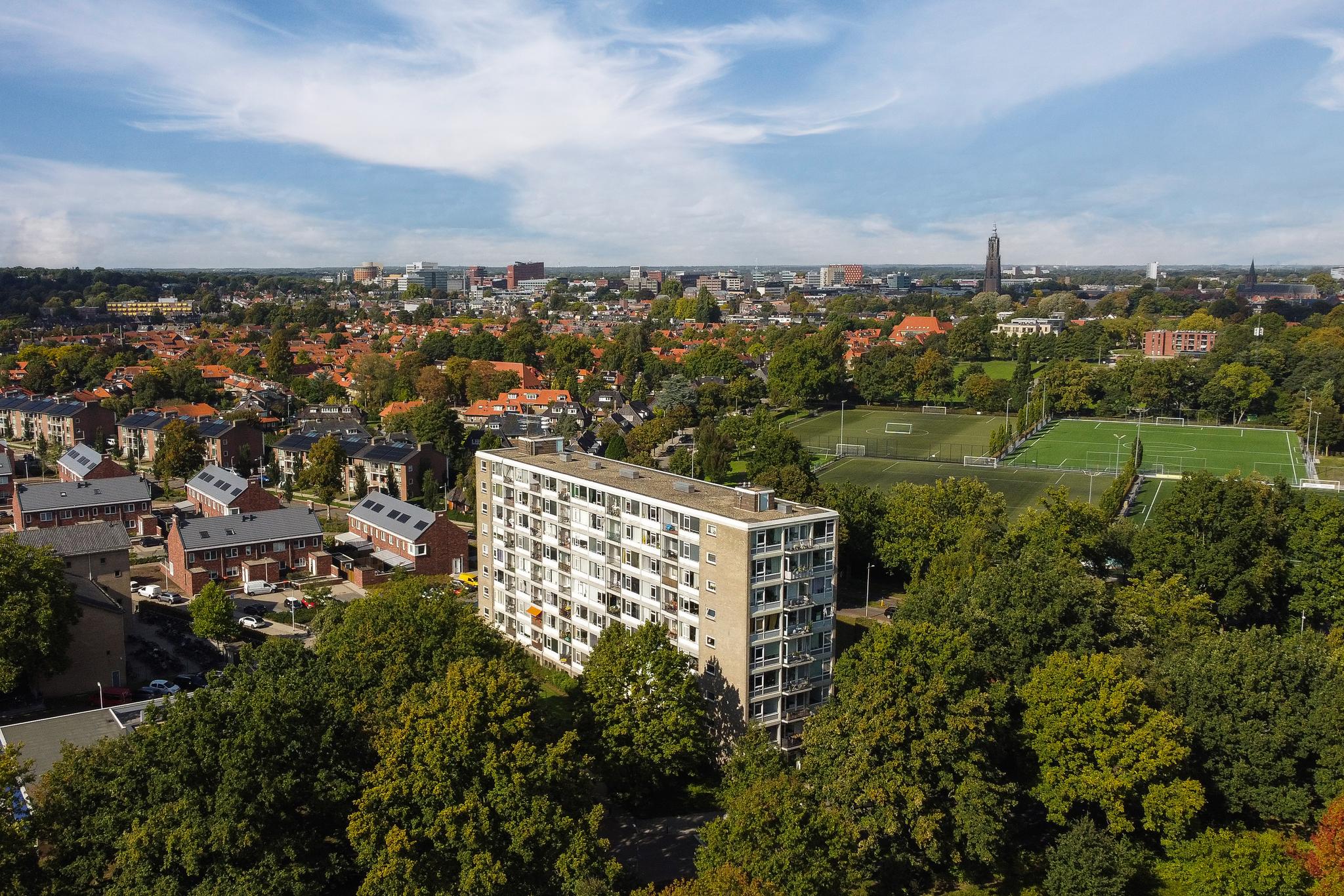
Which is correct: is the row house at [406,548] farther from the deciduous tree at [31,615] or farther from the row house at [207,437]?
the row house at [207,437]

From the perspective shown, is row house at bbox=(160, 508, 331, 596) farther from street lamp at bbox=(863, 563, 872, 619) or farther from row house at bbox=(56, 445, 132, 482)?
street lamp at bbox=(863, 563, 872, 619)

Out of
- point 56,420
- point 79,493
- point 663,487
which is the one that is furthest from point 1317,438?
point 56,420

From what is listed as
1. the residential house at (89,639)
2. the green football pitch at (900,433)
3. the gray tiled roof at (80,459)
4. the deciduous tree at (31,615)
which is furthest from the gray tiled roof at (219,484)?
the green football pitch at (900,433)

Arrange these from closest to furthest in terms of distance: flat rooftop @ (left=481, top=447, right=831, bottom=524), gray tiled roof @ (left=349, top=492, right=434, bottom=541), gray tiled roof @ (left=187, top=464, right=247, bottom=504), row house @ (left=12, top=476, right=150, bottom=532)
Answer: flat rooftop @ (left=481, top=447, right=831, bottom=524)
gray tiled roof @ (left=349, top=492, right=434, bottom=541)
row house @ (left=12, top=476, right=150, bottom=532)
gray tiled roof @ (left=187, top=464, right=247, bottom=504)

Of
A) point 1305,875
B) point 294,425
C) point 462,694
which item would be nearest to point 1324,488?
point 1305,875

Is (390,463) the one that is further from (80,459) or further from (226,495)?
(80,459)

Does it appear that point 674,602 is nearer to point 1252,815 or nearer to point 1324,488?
point 1252,815

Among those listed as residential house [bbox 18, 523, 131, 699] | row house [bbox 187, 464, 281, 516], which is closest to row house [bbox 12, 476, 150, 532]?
row house [bbox 187, 464, 281, 516]

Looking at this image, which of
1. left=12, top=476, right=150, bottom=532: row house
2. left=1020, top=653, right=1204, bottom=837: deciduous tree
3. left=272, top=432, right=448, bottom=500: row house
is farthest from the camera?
left=272, top=432, right=448, bottom=500: row house
